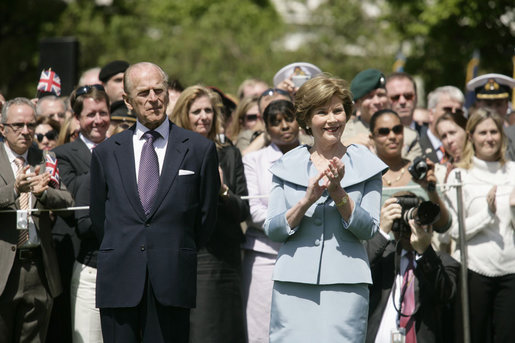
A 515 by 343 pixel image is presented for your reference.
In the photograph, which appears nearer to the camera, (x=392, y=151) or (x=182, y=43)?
(x=392, y=151)

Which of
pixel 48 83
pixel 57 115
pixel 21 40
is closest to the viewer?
pixel 48 83

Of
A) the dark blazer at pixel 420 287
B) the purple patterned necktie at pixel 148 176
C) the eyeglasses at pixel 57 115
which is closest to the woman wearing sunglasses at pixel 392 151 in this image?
the dark blazer at pixel 420 287

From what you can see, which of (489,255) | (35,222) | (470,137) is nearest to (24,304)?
(35,222)

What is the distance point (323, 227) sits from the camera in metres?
5.59

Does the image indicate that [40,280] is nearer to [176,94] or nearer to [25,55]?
[176,94]

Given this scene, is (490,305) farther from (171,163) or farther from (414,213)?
(171,163)

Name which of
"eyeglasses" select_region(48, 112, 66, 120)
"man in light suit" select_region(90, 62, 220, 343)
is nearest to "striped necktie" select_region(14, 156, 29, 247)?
"man in light suit" select_region(90, 62, 220, 343)

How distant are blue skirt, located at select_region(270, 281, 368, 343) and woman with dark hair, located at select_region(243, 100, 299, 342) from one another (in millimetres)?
1931

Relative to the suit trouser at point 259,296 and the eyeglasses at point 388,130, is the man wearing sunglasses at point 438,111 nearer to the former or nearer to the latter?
the eyeglasses at point 388,130

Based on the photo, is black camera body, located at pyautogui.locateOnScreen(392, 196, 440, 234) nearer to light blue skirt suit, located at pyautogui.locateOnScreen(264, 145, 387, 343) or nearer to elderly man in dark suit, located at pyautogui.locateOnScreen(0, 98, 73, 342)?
light blue skirt suit, located at pyautogui.locateOnScreen(264, 145, 387, 343)

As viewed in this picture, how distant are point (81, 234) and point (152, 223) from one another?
1.51 meters

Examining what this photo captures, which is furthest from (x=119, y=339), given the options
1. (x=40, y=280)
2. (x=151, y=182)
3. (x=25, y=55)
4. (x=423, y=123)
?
(x=25, y=55)

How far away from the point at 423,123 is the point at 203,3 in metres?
25.8

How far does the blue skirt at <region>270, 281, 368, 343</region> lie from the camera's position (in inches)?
216
